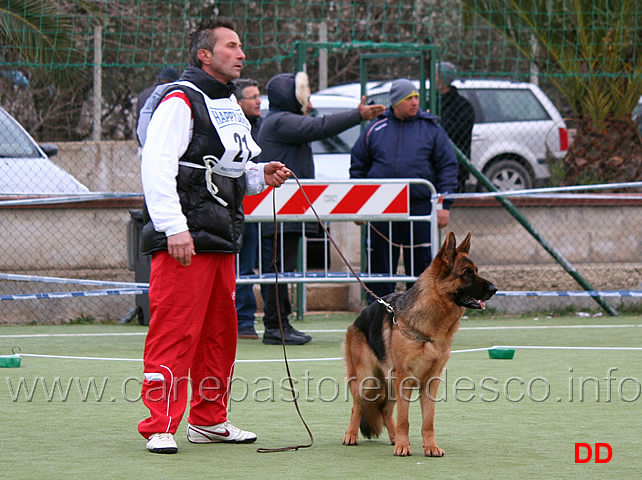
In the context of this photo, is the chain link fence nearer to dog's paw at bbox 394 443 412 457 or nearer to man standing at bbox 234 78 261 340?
man standing at bbox 234 78 261 340

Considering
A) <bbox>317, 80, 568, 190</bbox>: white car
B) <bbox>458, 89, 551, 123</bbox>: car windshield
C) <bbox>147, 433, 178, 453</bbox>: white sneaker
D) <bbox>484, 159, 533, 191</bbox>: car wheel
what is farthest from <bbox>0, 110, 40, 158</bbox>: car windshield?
<bbox>147, 433, 178, 453</bbox>: white sneaker

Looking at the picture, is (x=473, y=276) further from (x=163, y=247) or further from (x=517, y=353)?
(x=517, y=353)

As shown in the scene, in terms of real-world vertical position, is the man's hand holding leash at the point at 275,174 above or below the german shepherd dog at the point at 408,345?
above

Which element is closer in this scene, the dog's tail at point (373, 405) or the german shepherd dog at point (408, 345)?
the german shepherd dog at point (408, 345)

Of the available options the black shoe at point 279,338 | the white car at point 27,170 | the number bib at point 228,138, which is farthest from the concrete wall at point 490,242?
the number bib at point 228,138

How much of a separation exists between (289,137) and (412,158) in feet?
3.90

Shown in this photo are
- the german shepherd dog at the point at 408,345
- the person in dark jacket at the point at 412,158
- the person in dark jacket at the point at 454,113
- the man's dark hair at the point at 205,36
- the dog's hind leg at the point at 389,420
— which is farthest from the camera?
the person in dark jacket at the point at 454,113

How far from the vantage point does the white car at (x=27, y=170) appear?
35.8ft

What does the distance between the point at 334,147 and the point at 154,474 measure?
31.7 ft

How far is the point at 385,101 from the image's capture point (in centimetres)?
1262

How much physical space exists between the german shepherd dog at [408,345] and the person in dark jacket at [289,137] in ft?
11.6

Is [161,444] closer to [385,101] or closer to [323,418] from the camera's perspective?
[323,418]

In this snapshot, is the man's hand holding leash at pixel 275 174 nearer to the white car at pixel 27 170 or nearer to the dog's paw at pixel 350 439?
the dog's paw at pixel 350 439

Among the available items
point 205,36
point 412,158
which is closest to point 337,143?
point 412,158
